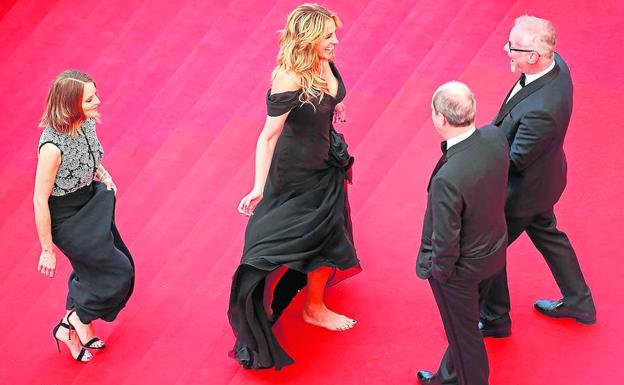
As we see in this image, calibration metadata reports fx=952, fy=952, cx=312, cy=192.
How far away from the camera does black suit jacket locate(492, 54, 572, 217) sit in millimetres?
3576

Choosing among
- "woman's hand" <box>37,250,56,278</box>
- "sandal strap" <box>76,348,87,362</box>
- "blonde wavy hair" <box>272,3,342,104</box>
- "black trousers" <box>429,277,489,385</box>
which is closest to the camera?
"black trousers" <box>429,277,489,385</box>

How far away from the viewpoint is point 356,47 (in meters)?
5.74

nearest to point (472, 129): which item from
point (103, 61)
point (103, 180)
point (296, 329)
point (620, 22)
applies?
point (296, 329)

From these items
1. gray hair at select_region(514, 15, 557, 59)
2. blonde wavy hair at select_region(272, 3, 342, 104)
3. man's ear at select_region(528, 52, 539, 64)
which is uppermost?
gray hair at select_region(514, 15, 557, 59)

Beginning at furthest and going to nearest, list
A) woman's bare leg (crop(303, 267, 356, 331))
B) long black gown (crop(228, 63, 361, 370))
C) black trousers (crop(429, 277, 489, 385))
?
woman's bare leg (crop(303, 267, 356, 331)), long black gown (crop(228, 63, 361, 370)), black trousers (crop(429, 277, 489, 385))

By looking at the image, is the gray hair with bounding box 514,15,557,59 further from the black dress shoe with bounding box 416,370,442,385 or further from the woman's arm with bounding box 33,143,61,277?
the woman's arm with bounding box 33,143,61,277

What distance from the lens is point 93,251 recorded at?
4.23 m

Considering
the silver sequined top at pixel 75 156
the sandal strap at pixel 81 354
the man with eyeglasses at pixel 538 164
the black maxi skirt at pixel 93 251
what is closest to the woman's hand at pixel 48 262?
the black maxi skirt at pixel 93 251

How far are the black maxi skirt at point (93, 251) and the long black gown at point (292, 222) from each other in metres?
0.66

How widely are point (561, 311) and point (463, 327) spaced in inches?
28.6

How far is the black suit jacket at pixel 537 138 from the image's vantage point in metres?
3.58

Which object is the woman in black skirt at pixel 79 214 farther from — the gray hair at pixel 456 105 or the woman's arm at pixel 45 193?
the gray hair at pixel 456 105

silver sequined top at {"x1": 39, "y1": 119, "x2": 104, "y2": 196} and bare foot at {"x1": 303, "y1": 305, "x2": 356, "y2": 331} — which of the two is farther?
bare foot at {"x1": 303, "y1": 305, "x2": 356, "y2": 331}

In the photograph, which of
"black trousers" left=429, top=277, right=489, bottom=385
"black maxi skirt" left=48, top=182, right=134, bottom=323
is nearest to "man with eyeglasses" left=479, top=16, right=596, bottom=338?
"black trousers" left=429, top=277, right=489, bottom=385
